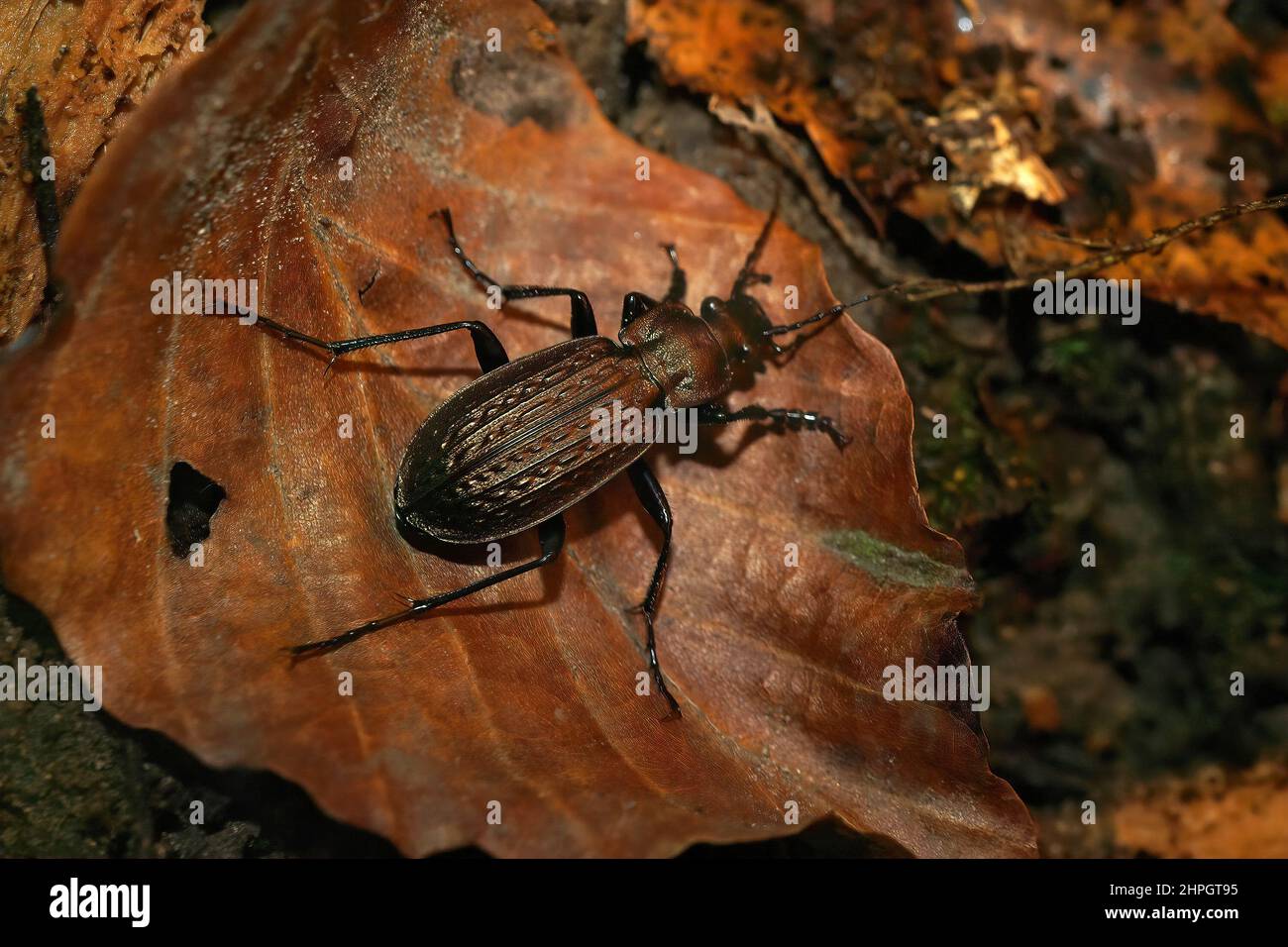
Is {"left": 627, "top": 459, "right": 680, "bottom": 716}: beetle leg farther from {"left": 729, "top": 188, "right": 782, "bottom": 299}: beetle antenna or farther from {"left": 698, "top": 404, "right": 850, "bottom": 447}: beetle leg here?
{"left": 729, "top": 188, "right": 782, "bottom": 299}: beetle antenna

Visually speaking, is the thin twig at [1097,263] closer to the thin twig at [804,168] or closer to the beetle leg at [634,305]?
the thin twig at [804,168]

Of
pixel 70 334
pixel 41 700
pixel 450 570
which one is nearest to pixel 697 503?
pixel 450 570

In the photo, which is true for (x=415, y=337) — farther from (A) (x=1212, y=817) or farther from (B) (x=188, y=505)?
A: (A) (x=1212, y=817)

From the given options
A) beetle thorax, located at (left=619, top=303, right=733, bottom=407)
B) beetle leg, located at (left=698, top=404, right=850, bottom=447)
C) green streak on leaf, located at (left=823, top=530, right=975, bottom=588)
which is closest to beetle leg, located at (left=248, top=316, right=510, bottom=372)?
beetle thorax, located at (left=619, top=303, right=733, bottom=407)

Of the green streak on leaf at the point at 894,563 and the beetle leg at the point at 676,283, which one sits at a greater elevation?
the beetle leg at the point at 676,283

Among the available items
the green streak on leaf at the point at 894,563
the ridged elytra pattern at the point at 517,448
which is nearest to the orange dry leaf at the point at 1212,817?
the green streak on leaf at the point at 894,563
